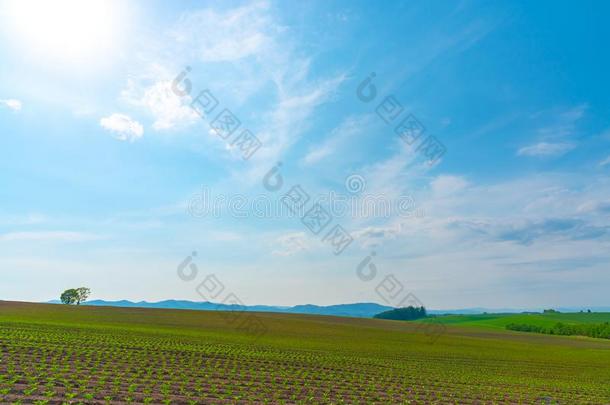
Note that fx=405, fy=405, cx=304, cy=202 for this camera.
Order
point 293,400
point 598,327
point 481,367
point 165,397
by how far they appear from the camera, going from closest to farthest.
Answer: point 165,397 → point 293,400 → point 481,367 → point 598,327

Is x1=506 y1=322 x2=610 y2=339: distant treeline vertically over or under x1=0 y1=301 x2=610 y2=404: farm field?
under

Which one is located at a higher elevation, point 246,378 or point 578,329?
point 246,378

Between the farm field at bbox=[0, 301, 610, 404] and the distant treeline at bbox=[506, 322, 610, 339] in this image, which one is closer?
the farm field at bbox=[0, 301, 610, 404]

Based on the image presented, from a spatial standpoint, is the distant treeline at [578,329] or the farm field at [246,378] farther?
the distant treeline at [578,329]

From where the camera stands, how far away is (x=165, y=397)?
57.2 ft

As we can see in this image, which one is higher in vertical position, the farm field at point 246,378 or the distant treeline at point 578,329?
the farm field at point 246,378

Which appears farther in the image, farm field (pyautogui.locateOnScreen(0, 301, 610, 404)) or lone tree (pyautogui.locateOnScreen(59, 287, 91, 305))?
lone tree (pyautogui.locateOnScreen(59, 287, 91, 305))

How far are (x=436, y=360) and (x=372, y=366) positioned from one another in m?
12.3

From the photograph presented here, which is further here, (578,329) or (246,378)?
(578,329)

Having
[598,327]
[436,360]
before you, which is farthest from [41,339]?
→ [598,327]

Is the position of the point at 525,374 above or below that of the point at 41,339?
below

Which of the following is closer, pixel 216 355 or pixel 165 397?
pixel 165 397

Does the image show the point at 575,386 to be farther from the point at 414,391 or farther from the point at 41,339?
the point at 41,339

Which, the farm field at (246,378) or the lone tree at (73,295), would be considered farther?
the lone tree at (73,295)
